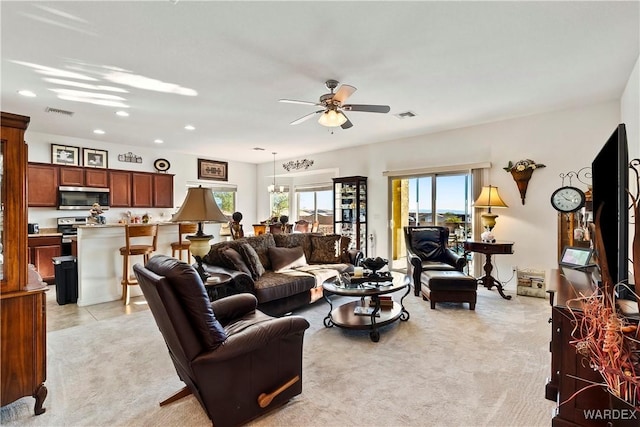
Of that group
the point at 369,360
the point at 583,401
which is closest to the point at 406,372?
the point at 369,360

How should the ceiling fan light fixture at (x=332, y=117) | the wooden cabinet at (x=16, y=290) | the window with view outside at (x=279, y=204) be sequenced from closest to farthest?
1. the wooden cabinet at (x=16, y=290)
2. the ceiling fan light fixture at (x=332, y=117)
3. the window with view outside at (x=279, y=204)

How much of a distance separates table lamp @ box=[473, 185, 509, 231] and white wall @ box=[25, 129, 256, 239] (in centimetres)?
438

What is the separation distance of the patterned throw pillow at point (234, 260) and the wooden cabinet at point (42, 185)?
168 inches

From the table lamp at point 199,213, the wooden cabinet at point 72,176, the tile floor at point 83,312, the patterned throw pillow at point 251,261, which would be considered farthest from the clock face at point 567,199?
the wooden cabinet at point 72,176

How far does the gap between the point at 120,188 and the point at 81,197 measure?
679mm

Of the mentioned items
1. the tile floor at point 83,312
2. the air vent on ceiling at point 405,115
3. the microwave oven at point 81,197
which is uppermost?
the air vent on ceiling at point 405,115

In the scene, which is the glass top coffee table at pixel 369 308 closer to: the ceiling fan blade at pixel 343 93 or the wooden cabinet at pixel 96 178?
the ceiling fan blade at pixel 343 93

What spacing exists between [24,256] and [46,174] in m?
4.96

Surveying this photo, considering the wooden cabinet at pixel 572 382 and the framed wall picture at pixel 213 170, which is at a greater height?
the framed wall picture at pixel 213 170

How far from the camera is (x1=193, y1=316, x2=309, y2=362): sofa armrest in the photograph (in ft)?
5.40

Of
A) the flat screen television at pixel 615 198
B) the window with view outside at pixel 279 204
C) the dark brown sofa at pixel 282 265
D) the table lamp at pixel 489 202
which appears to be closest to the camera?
the flat screen television at pixel 615 198

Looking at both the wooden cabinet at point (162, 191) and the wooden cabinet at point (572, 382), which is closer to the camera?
the wooden cabinet at point (572, 382)

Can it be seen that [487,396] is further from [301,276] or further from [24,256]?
[24,256]

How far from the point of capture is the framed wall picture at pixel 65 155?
5.71 m
